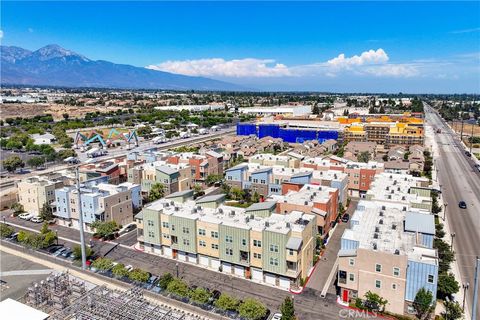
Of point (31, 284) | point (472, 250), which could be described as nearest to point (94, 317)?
point (31, 284)

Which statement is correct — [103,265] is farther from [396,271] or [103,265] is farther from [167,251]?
[396,271]

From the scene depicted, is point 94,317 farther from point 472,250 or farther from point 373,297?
point 472,250

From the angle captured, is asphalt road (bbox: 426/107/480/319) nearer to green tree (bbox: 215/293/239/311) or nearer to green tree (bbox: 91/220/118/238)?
green tree (bbox: 215/293/239/311)

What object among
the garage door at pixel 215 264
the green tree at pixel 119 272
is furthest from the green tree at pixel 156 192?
the green tree at pixel 119 272

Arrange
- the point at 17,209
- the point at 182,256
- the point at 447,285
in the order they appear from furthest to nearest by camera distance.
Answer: the point at 17,209
the point at 182,256
the point at 447,285

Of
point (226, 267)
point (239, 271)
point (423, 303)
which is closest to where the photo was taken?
point (423, 303)

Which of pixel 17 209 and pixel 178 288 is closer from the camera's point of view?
pixel 178 288

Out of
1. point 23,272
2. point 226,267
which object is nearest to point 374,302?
point 226,267
